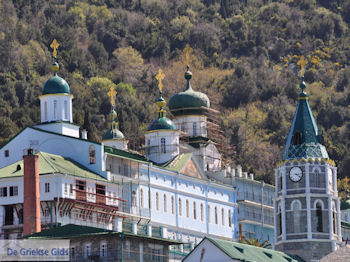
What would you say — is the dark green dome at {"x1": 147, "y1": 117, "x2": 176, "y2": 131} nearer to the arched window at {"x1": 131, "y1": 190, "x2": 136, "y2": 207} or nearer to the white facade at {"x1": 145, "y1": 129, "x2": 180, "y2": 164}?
the white facade at {"x1": 145, "y1": 129, "x2": 180, "y2": 164}

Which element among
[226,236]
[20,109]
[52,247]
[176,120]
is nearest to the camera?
[52,247]

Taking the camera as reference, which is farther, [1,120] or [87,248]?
[1,120]

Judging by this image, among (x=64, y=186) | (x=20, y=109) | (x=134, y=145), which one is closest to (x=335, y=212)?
(x=64, y=186)

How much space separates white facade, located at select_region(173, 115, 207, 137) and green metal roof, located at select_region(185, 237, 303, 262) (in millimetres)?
43348

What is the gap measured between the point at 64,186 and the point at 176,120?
39924 millimetres

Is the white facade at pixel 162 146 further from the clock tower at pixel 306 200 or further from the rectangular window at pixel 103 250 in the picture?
the rectangular window at pixel 103 250

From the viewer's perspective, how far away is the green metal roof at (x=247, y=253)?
98.9 metres

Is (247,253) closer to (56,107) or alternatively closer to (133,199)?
(133,199)

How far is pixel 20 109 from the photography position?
191m

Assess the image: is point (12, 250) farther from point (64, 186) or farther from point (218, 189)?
point (218, 189)

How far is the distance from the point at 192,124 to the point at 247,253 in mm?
51261

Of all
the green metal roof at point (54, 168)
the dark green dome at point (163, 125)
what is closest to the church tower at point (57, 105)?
the green metal roof at point (54, 168)

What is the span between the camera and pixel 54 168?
377ft

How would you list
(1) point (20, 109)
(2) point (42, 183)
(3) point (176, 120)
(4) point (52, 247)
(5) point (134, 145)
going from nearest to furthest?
(4) point (52, 247) < (2) point (42, 183) < (3) point (176, 120) < (5) point (134, 145) < (1) point (20, 109)
